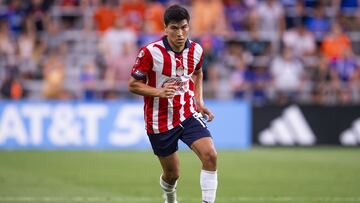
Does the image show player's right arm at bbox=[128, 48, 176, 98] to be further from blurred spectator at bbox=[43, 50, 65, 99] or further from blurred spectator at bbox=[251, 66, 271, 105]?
blurred spectator at bbox=[251, 66, 271, 105]

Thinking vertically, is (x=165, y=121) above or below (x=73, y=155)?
above

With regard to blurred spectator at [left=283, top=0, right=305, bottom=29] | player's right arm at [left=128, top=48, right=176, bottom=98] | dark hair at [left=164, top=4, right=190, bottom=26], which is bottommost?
player's right arm at [left=128, top=48, right=176, bottom=98]

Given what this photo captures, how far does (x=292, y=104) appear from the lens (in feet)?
67.5

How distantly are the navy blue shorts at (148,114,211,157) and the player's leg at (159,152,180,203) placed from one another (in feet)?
0.31

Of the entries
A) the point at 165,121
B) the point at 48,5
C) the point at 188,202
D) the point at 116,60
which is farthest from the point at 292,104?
the point at 165,121

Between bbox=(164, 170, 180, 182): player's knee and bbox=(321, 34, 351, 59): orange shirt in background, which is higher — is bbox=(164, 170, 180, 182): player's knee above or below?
below

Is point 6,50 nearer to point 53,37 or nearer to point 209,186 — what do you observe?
point 53,37

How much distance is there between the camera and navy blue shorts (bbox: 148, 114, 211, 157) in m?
8.80

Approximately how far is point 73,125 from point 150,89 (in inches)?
453

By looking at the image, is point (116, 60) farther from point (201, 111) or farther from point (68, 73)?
point (201, 111)

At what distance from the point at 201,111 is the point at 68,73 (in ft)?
40.9

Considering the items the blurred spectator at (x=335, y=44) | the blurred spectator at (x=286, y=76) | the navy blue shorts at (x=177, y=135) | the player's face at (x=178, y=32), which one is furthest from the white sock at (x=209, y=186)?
the blurred spectator at (x=335, y=44)

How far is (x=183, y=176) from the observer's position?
14.0 meters

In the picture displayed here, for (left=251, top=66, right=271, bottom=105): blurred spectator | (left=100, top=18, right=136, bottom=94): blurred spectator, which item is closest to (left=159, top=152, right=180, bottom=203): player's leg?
(left=100, top=18, right=136, bottom=94): blurred spectator
